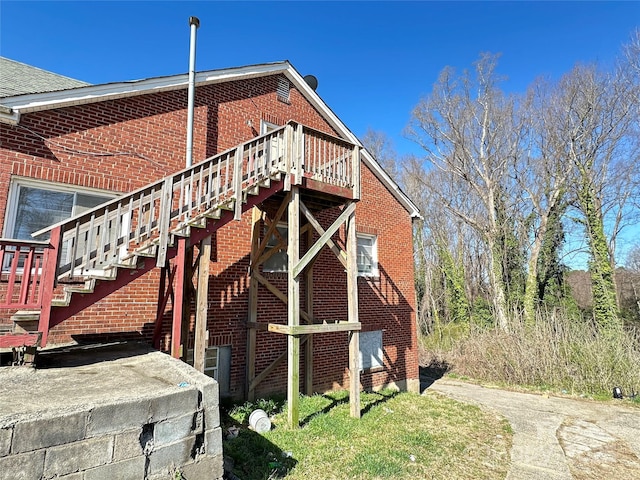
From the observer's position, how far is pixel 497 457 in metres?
6.08

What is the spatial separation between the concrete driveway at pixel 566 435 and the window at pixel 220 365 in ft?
17.8

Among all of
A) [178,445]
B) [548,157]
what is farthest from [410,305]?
[548,157]

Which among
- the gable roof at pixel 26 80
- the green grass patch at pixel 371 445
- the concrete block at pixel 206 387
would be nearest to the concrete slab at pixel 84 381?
the concrete block at pixel 206 387

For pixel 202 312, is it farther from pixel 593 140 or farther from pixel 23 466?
pixel 593 140

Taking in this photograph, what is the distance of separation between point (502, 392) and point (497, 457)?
6649 mm

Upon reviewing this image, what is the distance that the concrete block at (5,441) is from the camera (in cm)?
256

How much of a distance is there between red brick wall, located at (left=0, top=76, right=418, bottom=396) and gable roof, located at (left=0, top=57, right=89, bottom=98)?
988 mm

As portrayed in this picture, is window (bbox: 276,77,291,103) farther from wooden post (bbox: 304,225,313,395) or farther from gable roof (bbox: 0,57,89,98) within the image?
gable roof (bbox: 0,57,89,98)

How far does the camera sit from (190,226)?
17.2 feet

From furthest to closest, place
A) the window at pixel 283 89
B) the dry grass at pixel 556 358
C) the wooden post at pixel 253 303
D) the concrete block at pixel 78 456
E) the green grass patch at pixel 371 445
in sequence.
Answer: the dry grass at pixel 556 358 < the window at pixel 283 89 < the wooden post at pixel 253 303 < the green grass patch at pixel 371 445 < the concrete block at pixel 78 456

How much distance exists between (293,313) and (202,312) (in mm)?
1588

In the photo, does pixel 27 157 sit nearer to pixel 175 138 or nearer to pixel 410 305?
pixel 175 138

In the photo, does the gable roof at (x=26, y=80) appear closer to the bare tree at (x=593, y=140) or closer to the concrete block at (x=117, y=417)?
the concrete block at (x=117, y=417)

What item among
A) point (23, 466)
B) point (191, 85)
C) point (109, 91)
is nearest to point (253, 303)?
point (191, 85)
